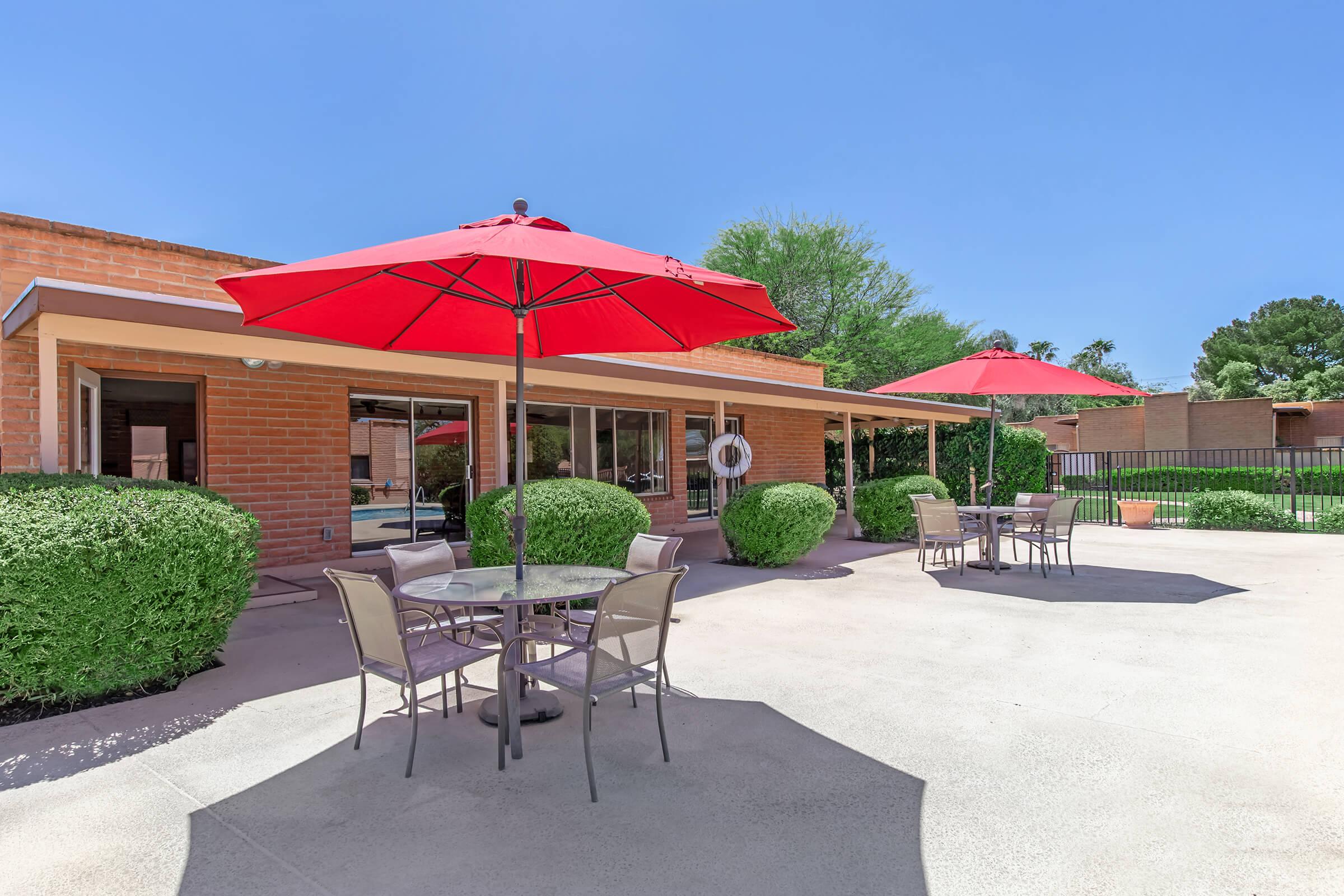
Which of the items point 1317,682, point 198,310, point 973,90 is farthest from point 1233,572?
point 973,90

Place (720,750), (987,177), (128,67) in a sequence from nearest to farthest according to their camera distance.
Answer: (720,750) < (128,67) < (987,177)

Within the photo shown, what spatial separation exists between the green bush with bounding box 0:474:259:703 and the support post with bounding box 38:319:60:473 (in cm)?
20

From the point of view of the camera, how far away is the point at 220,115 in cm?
1588

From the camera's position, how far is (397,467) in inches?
339

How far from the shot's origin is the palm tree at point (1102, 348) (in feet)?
206

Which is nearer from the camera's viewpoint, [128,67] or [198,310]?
[198,310]

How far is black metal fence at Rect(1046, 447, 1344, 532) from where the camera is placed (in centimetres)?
1401

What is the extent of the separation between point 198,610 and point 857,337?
1060 inches

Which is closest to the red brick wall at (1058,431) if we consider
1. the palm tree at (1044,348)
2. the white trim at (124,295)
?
the palm tree at (1044,348)

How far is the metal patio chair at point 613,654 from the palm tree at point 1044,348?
209ft

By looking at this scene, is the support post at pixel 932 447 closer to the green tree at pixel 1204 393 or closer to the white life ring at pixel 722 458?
the white life ring at pixel 722 458

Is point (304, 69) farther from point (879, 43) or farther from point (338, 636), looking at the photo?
point (338, 636)

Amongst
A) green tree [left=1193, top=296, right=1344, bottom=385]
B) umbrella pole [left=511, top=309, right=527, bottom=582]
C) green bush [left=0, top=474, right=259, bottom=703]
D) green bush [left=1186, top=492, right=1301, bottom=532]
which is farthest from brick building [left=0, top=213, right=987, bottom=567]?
green tree [left=1193, top=296, right=1344, bottom=385]

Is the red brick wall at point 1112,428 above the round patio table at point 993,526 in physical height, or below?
above
